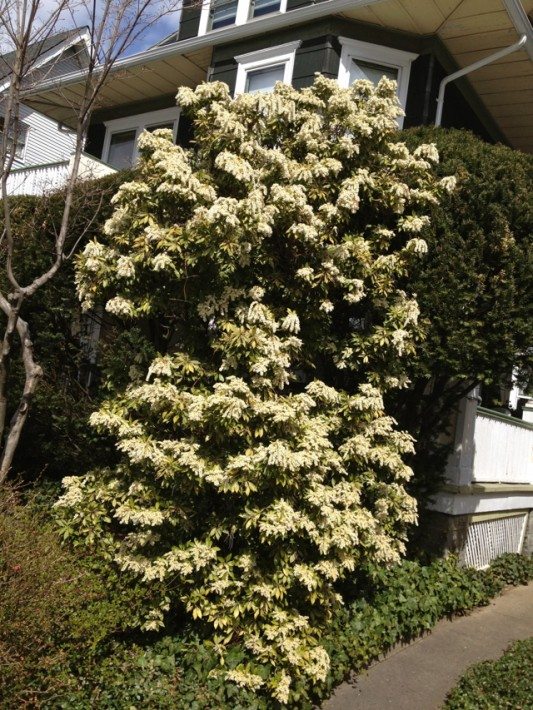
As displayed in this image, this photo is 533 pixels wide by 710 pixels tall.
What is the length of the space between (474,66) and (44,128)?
1402cm

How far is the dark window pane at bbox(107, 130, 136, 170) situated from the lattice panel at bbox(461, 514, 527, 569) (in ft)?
34.9

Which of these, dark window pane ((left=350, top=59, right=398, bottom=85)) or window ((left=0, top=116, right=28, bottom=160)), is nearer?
window ((left=0, top=116, right=28, bottom=160))

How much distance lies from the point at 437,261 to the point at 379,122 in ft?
4.64

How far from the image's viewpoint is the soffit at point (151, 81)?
40.0 ft

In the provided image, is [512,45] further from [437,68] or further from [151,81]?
[151,81]

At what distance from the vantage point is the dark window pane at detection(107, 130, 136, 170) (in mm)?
14500

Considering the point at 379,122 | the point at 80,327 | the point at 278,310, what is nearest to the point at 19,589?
the point at 278,310

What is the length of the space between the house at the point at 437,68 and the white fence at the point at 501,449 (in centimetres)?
2

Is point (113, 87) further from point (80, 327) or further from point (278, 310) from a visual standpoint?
point (278, 310)

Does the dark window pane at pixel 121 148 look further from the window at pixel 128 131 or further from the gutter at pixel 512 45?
the gutter at pixel 512 45

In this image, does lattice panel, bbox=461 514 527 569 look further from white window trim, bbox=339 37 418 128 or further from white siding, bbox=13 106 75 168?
white siding, bbox=13 106 75 168

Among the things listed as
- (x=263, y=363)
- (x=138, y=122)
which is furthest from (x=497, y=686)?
(x=138, y=122)

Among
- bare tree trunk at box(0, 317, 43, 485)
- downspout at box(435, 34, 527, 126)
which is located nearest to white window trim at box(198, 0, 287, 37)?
downspout at box(435, 34, 527, 126)

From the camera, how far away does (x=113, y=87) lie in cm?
1352
